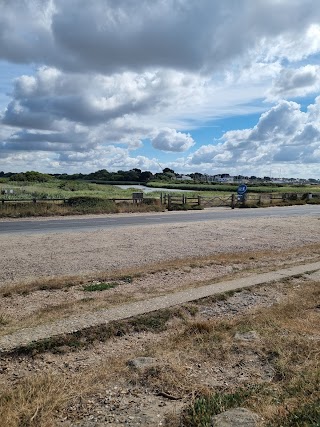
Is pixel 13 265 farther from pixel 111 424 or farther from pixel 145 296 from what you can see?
pixel 111 424

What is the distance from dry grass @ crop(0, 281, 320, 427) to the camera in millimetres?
3712

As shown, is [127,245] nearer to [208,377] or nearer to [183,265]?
[183,265]

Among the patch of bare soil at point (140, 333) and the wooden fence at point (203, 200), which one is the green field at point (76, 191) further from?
the patch of bare soil at point (140, 333)

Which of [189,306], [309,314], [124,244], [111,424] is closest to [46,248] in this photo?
[124,244]

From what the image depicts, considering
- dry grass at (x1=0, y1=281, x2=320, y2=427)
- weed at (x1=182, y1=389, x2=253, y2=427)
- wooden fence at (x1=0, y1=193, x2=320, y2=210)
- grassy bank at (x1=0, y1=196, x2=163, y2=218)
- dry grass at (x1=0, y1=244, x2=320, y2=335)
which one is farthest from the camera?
wooden fence at (x1=0, y1=193, x2=320, y2=210)

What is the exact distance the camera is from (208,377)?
181 inches

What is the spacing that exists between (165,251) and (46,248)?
3.98 meters

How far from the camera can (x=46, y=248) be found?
14.2 m

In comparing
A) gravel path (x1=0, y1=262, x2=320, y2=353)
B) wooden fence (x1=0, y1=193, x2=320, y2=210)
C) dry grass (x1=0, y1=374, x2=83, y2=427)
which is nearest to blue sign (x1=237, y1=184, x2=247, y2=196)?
wooden fence (x1=0, y1=193, x2=320, y2=210)

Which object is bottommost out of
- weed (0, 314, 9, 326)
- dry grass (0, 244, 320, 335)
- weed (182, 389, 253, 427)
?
dry grass (0, 244, 320, 335)

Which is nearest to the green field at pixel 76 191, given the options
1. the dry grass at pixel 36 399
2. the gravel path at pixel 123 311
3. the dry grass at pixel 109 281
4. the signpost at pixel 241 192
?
the signpost at pixel 241 192

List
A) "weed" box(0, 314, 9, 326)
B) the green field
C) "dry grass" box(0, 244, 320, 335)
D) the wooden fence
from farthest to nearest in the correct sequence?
the green field → the wooden fence → "dry grass" box(0, 244, 320, 335) → "weed" box(0, 314, 9, 326)

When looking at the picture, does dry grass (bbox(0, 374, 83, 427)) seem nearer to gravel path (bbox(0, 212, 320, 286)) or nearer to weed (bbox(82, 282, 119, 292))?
weed (bbox(82, 282, 119, 292))

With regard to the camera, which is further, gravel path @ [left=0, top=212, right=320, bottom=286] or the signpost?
the signpost
